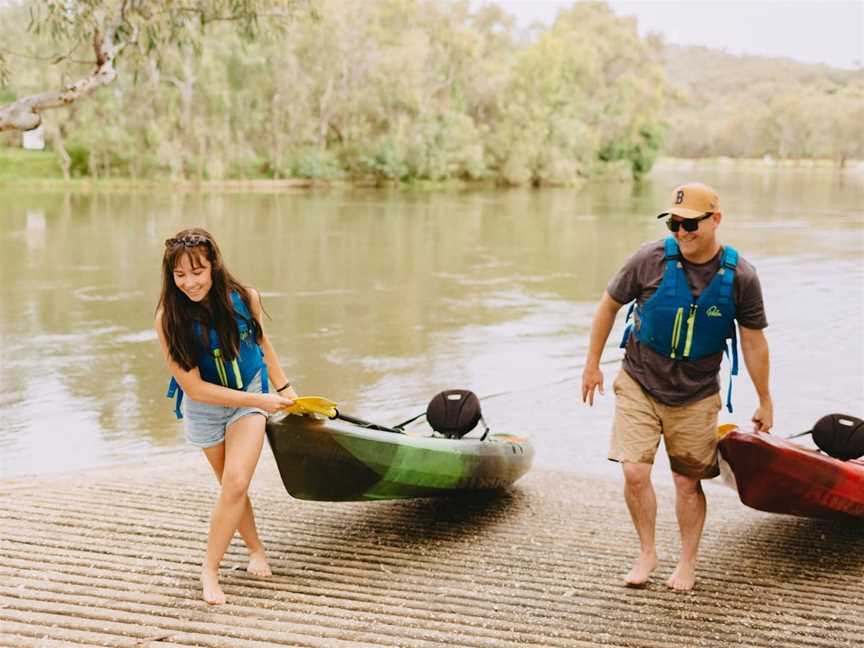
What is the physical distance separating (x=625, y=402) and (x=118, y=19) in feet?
16.2

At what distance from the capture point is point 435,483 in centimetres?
418

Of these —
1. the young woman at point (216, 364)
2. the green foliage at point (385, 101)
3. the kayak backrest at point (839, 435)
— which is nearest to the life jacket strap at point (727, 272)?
the kayak backrest at point (839, 435)

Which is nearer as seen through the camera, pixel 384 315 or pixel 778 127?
pixel 384 315

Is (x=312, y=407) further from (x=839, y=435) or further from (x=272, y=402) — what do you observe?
(x=839, y=435)

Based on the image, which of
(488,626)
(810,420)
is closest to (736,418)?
(810,420)

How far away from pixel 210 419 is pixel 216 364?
0.20m

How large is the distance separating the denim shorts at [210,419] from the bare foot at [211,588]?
42 cm

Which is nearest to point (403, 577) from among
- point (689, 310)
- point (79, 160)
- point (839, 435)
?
point (689, 310)

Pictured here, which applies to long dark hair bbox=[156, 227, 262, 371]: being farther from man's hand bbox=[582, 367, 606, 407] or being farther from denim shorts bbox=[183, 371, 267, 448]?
man's hand bbox=[582, 367, 606, 407]

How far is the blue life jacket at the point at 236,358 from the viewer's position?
3.05m

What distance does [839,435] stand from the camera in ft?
14.0

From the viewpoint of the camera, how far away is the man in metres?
3.28

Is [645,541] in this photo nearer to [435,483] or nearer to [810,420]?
[435,483]

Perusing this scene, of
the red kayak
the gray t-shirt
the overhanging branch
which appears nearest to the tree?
the overhanging branch
